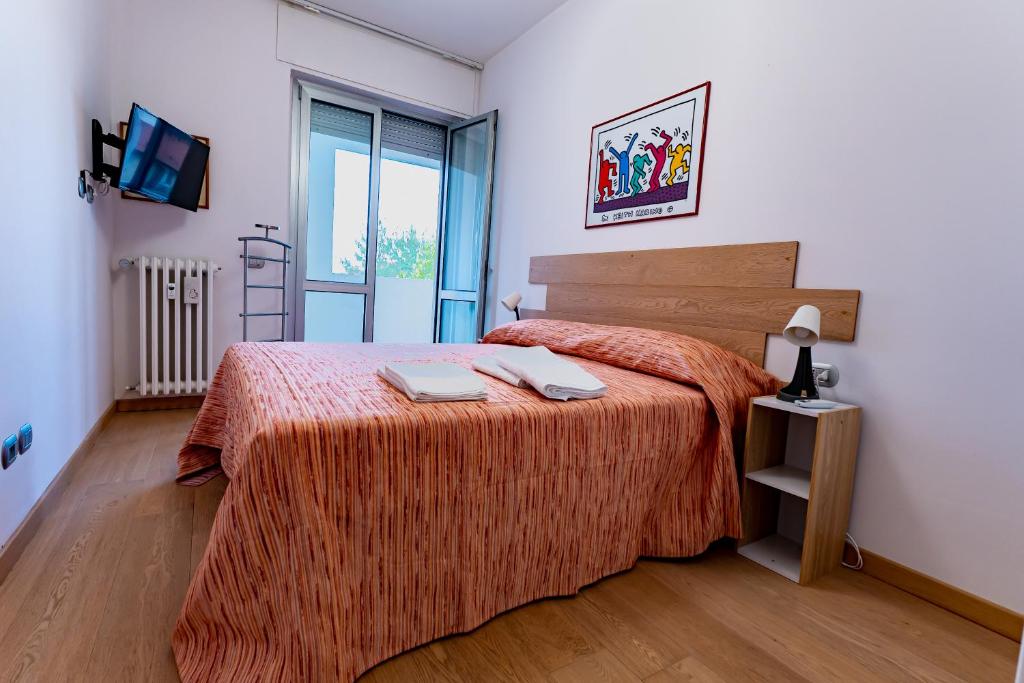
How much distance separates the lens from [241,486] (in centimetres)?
98

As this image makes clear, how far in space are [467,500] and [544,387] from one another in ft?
1.34

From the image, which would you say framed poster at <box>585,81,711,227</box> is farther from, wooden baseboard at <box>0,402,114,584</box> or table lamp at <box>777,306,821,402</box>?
wooden baseboard at <box>0,402,114,584</box>

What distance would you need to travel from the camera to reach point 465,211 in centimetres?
424

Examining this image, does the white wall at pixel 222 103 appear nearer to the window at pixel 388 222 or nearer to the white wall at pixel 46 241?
the window at pixel 388 222

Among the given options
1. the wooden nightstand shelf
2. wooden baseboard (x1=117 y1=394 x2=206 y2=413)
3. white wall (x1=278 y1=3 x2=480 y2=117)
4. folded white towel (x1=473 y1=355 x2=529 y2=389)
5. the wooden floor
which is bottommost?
the wooden floor

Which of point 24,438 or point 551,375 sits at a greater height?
point 551,375

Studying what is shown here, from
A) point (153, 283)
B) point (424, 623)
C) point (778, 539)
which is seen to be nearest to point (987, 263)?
point (778, 539)

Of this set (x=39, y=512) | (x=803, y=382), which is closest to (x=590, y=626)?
(x=803, y=382)

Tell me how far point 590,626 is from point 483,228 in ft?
10.1

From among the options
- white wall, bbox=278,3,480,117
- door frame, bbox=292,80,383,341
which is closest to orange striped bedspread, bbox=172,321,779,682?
door frame, bbox=292,80,383,341

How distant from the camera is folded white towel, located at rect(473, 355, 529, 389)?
163 centimetres

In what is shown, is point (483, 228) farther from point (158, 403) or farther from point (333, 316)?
point (158, 403)

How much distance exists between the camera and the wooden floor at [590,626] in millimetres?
1171

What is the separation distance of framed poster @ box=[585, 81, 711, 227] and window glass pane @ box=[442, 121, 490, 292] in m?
1.30
